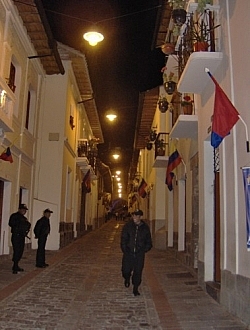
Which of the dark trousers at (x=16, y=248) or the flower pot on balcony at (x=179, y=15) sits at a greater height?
the flower pot on balcony at (x=179, y=15)

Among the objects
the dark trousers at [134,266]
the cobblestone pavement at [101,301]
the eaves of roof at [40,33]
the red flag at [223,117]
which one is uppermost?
the eaves of roof at [40,33]

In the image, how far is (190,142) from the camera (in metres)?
12.1

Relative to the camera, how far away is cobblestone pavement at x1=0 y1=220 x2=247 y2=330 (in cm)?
625

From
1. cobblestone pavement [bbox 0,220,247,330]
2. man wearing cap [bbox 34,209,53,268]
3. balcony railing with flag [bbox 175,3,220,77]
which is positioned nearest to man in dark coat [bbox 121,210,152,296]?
cobblestone pavement [bbox 0,220,247,330]

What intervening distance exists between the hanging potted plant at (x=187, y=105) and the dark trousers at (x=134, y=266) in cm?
471

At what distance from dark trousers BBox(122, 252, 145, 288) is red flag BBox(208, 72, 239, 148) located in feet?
10.5

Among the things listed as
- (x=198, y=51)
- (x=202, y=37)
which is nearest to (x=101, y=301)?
(x=198, y=51)

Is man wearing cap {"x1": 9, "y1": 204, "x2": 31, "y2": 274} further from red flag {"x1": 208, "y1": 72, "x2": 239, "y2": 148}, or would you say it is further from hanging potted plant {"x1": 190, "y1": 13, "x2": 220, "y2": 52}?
hanging potted plant {"x1": 190, "y1": 13, "x2": 220, "y2": 52}

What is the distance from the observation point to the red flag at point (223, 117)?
21.4 feet

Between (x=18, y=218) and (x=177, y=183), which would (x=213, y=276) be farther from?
(x=177, y=183)

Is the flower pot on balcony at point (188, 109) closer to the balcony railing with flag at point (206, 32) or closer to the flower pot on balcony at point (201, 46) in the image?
the balcony railing with flag at point (206, 32)

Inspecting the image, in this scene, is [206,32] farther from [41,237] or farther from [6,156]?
[41,237]

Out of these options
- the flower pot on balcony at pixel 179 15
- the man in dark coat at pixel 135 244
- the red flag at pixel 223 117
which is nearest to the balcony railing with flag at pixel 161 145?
the flower pot on balcony at pixel 179 15

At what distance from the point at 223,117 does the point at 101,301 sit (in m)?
4.18
